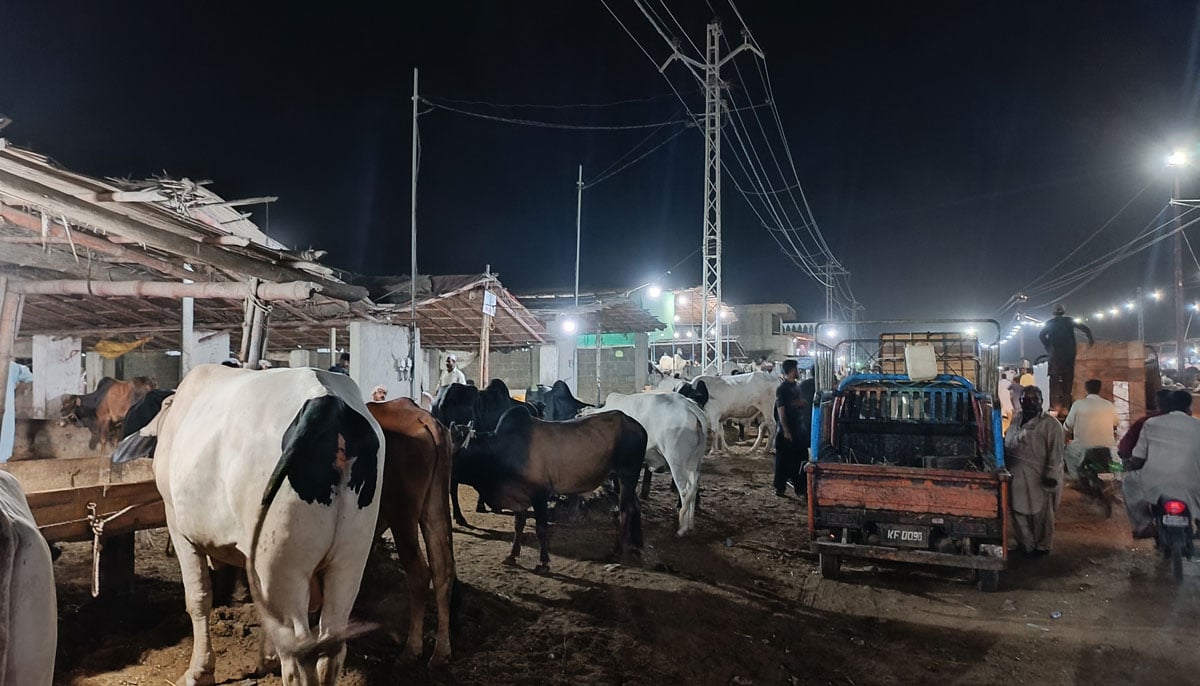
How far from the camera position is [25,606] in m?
1.70

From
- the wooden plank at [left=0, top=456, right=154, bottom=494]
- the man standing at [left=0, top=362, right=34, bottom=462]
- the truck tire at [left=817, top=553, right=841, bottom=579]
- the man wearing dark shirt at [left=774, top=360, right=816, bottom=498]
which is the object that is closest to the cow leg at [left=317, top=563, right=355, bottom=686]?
the wooden plank at [left=0, top=456, right=154, bottom=494]

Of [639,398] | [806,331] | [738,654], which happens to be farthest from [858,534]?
[806,331]

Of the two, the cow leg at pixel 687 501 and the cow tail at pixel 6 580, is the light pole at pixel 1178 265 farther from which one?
the cow tail at pixel 6 580

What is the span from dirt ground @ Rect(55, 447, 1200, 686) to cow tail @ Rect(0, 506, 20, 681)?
3.04 m

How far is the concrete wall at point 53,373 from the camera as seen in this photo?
504 inches

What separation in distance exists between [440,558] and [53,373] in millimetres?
13375

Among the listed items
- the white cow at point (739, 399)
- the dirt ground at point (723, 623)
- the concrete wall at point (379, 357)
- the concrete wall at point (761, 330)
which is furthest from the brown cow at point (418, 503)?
the concrete wall at point (761, 330)

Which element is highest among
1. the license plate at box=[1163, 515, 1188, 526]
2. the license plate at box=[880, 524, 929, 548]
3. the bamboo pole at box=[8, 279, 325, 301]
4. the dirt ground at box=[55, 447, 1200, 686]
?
the bamboo pole at box=[8, 279, 325, 301]

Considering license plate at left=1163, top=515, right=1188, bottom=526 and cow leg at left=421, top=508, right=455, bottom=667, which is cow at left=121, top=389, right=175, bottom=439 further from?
license plate at left=1163, top=515, right=1188, bottom=526

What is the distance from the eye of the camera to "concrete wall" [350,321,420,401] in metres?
13.6

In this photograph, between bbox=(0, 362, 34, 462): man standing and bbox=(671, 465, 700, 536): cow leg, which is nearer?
bbox=(0, 362, 34, 462): man standing

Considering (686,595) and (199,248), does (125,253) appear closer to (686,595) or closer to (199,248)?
(199,248)

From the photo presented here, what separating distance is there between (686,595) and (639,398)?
382cm

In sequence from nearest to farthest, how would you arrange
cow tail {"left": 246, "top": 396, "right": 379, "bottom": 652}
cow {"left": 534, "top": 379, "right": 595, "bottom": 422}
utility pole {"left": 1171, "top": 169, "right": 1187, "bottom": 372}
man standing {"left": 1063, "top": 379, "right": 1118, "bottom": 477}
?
cow tail {"left": 246, "top": 396, "right": 379, "bottom": 652}, man standing {"left": 1063, "top": 379, "right": 1118, "bottom": 477}, cow {"left": 534, "top": 379, "right": 595, "bottom": 422}, utility pole {"left": 1171, "top": 169, "right": 1187, "bottom": 372}
